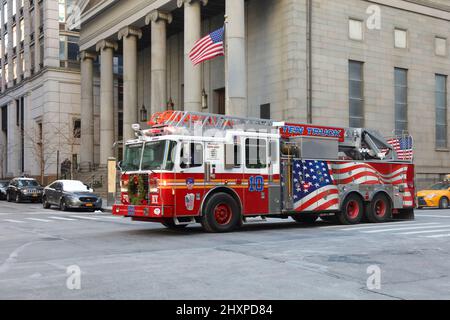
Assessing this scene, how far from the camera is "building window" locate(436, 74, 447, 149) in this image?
40.6m

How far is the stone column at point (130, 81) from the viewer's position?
4409cm

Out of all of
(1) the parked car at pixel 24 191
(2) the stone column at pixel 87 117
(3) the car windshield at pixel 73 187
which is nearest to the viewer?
(3) the car windshield at pixel 73 187

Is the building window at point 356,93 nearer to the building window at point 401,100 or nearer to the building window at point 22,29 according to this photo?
the building window at point 401,100

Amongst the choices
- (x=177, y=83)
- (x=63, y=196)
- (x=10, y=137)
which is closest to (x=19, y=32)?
(x=10, y=137)

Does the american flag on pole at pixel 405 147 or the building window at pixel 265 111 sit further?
the building window at pixel 265 111

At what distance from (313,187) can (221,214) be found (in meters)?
3.42

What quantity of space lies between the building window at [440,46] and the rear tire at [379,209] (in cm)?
2412

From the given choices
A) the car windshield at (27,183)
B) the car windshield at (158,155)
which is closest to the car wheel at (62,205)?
the car windshield at (27,183)

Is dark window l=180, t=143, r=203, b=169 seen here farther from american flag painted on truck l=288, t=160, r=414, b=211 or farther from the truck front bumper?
american flag painted on truck l=288, t=160, r=414, b=211

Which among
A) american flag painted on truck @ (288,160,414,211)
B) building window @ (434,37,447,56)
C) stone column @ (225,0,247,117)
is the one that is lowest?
american flag painted on truck @ (288,160,414,211)

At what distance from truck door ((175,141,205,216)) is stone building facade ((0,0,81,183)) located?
3920 cm
